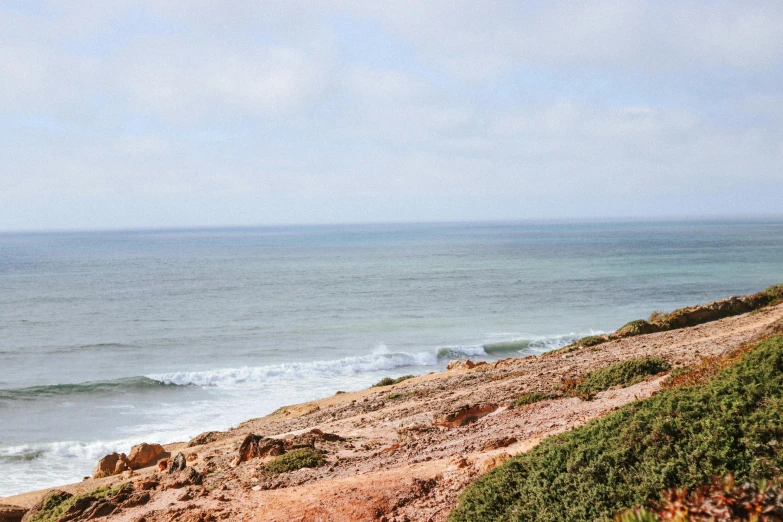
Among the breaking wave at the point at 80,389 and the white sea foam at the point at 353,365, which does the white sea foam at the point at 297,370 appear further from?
the breaking wave at the point at 80,389

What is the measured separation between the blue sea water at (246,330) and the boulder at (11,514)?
5.80 meters

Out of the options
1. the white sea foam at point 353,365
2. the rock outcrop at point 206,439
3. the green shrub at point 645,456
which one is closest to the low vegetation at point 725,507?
the green shrub at point 645,456

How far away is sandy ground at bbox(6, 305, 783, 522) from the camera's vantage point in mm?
8719

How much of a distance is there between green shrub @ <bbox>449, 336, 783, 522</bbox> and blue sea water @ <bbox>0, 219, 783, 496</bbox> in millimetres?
15833

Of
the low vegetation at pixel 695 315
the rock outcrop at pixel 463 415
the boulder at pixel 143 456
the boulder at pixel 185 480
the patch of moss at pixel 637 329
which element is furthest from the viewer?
the low vegetation at pixel 695 315

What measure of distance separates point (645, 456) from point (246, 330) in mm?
37309

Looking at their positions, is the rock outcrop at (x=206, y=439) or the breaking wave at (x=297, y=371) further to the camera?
the breaking wave at (x=297, y=371)

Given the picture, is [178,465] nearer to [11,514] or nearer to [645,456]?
[11,514]

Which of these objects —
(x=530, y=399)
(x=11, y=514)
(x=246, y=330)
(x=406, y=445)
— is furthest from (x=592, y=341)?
(x=246, y=330)

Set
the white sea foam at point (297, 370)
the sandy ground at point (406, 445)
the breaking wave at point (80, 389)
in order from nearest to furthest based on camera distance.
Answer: the sandy ground at point (406, 445) → the breaking wave at point (80, 389) → the white sea foam at point (297, 370)

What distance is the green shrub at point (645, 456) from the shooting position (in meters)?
6.54

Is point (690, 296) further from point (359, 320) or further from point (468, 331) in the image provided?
point (359, 320)

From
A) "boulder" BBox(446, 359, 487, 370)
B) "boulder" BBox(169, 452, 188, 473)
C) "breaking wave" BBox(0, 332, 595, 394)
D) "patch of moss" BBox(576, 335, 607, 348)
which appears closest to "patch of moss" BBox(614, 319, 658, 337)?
"patch of moss" BBox(576, 335, 607, 348)

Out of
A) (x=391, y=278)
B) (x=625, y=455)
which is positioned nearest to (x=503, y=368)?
(x=625, y=455)
